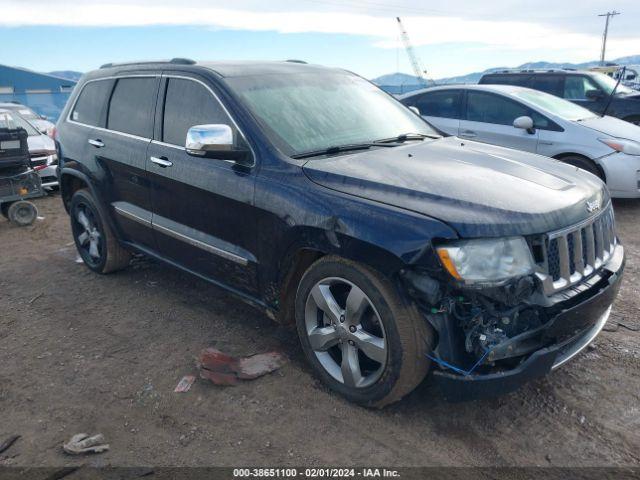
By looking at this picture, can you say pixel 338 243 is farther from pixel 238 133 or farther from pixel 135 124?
pixel 135 124

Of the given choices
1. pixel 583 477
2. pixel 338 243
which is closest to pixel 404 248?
pixel 338 243

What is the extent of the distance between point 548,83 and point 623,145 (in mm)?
4509

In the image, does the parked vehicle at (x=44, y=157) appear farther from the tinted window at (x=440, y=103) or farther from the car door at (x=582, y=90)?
the car door at (x=582, y=90)

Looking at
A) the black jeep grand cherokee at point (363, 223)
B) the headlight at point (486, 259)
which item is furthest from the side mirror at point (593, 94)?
the headlight at point (486, 259)

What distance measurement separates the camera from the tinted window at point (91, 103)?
4.80 metres

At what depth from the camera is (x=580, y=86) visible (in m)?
10.6

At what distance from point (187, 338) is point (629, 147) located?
5988 millimetres

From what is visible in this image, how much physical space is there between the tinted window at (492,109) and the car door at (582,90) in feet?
12.6

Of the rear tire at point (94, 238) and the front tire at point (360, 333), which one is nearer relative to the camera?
the front tire at point (360, 333)

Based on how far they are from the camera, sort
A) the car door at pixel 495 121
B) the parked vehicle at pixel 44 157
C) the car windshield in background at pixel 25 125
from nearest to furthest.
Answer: the car door at pixel 495 121 < the parked vehicle at pixel 44 157 < the car windshield in background at pixel 25 125

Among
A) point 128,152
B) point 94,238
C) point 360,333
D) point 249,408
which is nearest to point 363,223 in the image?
point 360,333

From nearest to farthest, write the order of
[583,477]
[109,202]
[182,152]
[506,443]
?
1. [583,477]
2. [506,443]
3. [182,152]
4. [109,202]

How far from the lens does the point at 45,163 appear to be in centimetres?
895

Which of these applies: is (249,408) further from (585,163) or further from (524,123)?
(585,163)
